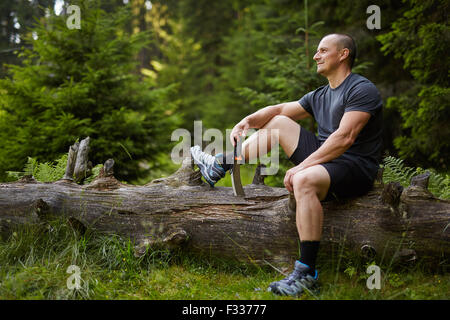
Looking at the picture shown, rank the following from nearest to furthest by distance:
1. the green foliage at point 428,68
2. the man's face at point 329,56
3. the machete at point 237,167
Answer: the man's face at point 329,56 → the machete at point 237,167 → the green foliage at point 428,68

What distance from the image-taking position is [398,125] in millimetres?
6547

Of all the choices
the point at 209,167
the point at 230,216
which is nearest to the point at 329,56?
the point at 209,167

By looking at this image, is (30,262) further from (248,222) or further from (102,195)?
(248,222)

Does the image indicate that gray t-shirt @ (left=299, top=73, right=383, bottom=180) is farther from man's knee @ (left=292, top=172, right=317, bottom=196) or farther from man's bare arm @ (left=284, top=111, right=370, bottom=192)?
man's knee @ (left=292, top=172, right=317, bottom=196)

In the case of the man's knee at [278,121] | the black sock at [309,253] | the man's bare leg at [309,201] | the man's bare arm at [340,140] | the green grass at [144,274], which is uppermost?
the man's knee at [278,121]

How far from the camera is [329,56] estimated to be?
2.91 m

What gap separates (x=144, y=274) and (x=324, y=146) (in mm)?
1883

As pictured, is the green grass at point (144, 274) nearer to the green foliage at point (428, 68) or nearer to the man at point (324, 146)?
the man at point (324, 146)

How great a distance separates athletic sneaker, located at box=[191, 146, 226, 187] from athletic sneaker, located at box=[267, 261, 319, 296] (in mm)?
1126

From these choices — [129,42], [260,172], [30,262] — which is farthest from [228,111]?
[30,262]

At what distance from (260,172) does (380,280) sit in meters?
1.50

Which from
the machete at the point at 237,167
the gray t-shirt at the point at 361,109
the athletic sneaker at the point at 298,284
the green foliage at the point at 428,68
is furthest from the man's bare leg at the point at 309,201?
the green foliage at the point at 428,68

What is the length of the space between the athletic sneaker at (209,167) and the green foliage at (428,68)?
11.3ft

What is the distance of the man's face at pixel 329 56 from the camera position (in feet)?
9.52
